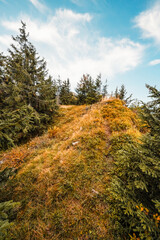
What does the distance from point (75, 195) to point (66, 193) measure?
0.33m

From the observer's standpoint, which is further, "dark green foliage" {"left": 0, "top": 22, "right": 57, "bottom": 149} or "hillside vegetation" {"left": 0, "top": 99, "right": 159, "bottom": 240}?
"dark green foliage" {"left": 0, "top": 22, "right": 57, "bottom": 149}

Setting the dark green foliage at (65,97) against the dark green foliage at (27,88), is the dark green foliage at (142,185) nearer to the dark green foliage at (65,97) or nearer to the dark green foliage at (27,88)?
the dark green foliage at (27,88)

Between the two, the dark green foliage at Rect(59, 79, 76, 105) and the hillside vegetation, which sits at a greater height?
the dark green foliage at Rect(59, 79, 76, 105)

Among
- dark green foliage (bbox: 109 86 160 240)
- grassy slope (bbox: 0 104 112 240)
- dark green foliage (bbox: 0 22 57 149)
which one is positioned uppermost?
dark green foliage (bbox: 0 22 57 149)

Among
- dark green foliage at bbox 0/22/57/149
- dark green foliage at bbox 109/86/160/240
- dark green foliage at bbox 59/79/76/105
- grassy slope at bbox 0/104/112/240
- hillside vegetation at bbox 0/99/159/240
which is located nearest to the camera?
dark green foliage at bbox 109/86/160/240

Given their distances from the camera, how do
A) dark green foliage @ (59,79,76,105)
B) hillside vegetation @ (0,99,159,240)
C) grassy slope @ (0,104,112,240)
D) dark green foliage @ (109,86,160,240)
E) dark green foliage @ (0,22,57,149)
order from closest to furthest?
1. dark green foliage @ (109,86,160,240)
2. hillside vegetation @ (0,99,159,240)
3. grassy slope @ (0,104,112,240)
4. dark green foliage @ (0,22,57,149)
5. dark green foliage @ (59,79,76,105)

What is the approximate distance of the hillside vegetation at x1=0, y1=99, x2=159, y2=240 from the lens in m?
2.17

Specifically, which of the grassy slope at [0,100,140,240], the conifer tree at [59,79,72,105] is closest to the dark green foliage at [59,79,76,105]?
the conifer tree at [59,79,72,105]

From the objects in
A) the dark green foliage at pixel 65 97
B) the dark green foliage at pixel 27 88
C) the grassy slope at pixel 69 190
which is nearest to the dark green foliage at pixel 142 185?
the grassy slope at pixel 69 190

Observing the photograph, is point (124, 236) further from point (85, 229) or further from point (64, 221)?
point (64, 221)

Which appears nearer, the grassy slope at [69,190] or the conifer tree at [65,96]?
the grassy slope at [69,190]

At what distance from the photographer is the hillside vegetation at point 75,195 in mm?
2174

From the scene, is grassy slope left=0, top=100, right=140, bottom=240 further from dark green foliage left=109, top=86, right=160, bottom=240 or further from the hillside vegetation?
dark green foliage left=109, top=86, right=160, bottom=240

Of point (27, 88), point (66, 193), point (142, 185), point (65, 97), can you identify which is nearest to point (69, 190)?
point (66, 193)
